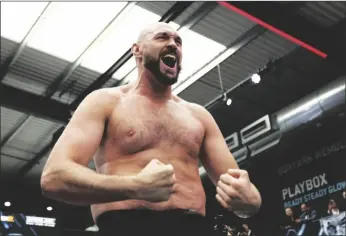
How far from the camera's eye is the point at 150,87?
202 centimetres

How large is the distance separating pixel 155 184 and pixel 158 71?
652mm

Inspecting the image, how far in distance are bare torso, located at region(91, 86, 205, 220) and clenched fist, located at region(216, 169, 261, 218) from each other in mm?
200

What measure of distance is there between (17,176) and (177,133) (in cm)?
1066

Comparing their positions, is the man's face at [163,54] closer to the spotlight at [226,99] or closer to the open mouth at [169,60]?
the open mouth at [169,60]

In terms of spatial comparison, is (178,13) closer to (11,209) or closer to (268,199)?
(268,199)

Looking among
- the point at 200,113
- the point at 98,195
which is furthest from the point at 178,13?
the point at 98,195

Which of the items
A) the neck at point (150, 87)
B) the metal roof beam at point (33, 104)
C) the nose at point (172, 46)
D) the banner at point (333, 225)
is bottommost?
the neck at point (150, 87)

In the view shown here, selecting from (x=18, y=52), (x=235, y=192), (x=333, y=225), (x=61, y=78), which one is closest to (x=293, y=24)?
(x=333, y=225)

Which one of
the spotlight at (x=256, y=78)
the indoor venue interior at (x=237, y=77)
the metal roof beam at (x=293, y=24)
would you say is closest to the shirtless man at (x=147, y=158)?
the indoor venue interior at (x=237, y=77)

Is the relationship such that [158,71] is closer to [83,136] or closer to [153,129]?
[153,129]

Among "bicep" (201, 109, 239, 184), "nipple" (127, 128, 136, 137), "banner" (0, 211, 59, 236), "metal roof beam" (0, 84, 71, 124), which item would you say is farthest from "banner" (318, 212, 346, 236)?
"nipple" (127, 128, 136, 137)

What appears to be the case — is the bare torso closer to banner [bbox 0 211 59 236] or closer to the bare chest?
the bare chest

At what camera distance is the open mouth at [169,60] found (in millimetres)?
1896

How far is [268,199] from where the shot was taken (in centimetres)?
888
